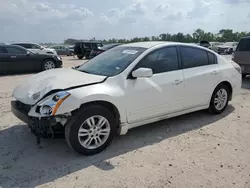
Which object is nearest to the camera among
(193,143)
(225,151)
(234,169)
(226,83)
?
(234,169)

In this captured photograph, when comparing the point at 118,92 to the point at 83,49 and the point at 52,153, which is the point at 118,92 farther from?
the point at 83,49

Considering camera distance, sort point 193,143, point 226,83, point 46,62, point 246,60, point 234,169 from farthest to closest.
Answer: point 46,62
point 246,60
point 226,83
point 193,143
point 234,169

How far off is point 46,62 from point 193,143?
9790 millimetres

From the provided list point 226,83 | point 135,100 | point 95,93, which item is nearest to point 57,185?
point 95,93

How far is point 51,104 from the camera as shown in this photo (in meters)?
3.27

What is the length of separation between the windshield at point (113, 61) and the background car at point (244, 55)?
20.5ft

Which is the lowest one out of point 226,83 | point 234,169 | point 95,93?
point 234,169

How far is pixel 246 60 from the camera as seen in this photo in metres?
9.07

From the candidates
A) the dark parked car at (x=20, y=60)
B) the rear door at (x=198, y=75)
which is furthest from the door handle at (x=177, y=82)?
the dark parked car at (x=20, y=60)

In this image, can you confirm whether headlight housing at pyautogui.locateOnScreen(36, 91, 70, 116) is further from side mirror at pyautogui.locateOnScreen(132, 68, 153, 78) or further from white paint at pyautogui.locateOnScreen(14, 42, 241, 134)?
side mirror at pyautogui.locateOnScreen(132, 68, 153, 78)

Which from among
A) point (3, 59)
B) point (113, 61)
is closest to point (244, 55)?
point (113, 61)

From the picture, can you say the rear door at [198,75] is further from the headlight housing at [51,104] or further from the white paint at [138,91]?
the headlight housing at [51,104]

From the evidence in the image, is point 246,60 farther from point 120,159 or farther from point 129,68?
point 120,159

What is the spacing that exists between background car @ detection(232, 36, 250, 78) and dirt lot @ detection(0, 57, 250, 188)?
5.06m
